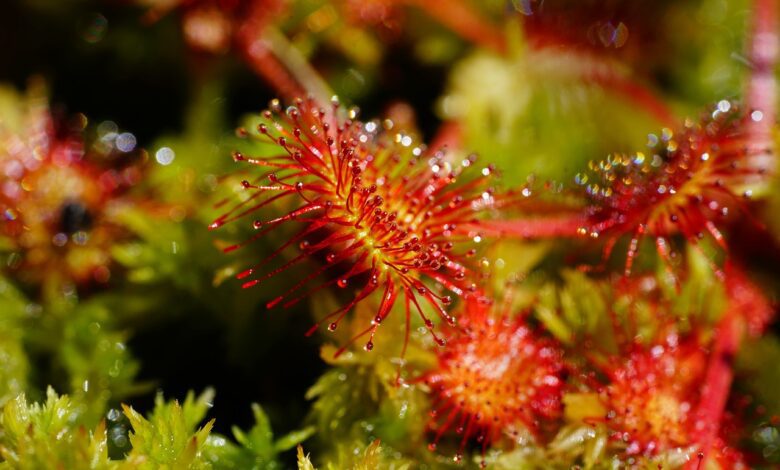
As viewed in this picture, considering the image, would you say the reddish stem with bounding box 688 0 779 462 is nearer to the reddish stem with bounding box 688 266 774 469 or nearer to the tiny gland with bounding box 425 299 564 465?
the reddish stem with bounding box 688 266 774 469

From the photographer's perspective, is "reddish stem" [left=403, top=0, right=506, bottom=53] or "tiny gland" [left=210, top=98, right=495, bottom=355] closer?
"tiny gland" [left=210, top=98, right=495, bottom=355]

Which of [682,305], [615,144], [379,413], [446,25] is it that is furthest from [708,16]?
[379,413]

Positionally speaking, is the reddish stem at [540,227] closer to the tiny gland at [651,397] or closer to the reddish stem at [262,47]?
the tiny gland at [651,397]

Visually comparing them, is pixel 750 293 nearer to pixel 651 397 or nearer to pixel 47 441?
pixel 651 397

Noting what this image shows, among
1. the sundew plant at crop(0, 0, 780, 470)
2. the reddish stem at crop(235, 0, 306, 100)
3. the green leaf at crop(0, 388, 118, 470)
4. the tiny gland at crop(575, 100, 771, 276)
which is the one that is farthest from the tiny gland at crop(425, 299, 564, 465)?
the reddish stem at crop(235, 0, 306, 100)

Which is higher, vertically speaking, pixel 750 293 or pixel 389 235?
pixel 750 293

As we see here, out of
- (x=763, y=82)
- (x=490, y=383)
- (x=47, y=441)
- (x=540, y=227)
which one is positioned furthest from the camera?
(x=763, y=82)

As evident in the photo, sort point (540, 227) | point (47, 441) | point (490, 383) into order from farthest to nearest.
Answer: point (540, 227)
point (490, 383)
point (47, 441)

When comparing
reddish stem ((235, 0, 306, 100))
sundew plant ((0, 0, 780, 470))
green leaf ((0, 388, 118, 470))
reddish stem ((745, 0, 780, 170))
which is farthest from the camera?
reddish stem ((235, 0, 306, 100))

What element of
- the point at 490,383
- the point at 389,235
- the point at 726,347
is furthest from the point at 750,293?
the point at 389,235
